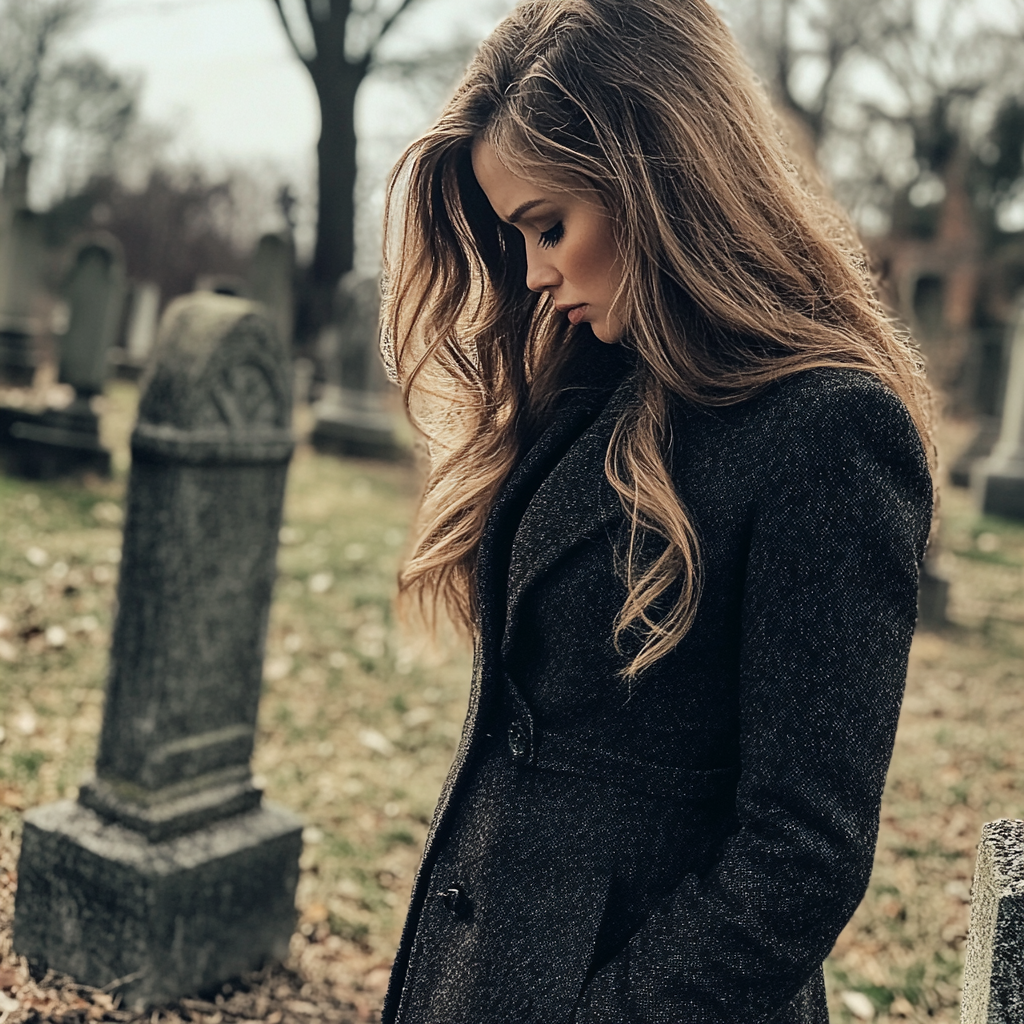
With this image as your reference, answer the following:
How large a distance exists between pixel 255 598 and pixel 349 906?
1.25 meters

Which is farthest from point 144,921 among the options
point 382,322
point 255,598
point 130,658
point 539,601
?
point 539,601

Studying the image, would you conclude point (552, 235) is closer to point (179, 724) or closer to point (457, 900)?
point (457, 900)

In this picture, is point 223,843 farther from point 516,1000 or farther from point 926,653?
point 926,653

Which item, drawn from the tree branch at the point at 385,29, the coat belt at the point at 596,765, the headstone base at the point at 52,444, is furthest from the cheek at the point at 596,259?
the tree branch at the point at 385,29

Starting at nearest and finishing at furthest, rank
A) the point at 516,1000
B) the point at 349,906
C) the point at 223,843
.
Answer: the point at 516,1000 → the point at 223,843 → the point at 349,906

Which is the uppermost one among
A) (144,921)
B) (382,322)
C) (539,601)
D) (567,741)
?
(382,322)

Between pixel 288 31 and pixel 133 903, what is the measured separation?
15412 mm

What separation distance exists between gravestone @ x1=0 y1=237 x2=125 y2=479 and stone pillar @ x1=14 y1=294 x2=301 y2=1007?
562 centimetres

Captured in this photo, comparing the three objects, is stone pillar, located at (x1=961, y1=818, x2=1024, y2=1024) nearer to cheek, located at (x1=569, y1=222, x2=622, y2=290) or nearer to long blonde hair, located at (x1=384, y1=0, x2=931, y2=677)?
long blonde hair, located at (x1=384, y1=0, x2=931, y2=677)

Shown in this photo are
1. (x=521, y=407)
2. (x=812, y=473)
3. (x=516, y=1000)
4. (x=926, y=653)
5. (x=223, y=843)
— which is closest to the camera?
(x=812, y=473)

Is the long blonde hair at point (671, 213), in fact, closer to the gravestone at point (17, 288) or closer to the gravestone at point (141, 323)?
the gravestone at point (17, 288)

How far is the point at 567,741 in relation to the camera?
1484 millimetres

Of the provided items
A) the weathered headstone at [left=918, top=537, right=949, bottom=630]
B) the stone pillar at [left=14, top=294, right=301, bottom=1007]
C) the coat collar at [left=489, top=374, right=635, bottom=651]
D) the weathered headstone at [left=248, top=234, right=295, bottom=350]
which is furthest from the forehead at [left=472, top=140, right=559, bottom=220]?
the weathered headstone at [left=248, top=234, right=295, bottom=350]

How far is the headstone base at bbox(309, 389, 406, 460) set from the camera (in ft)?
39.0
